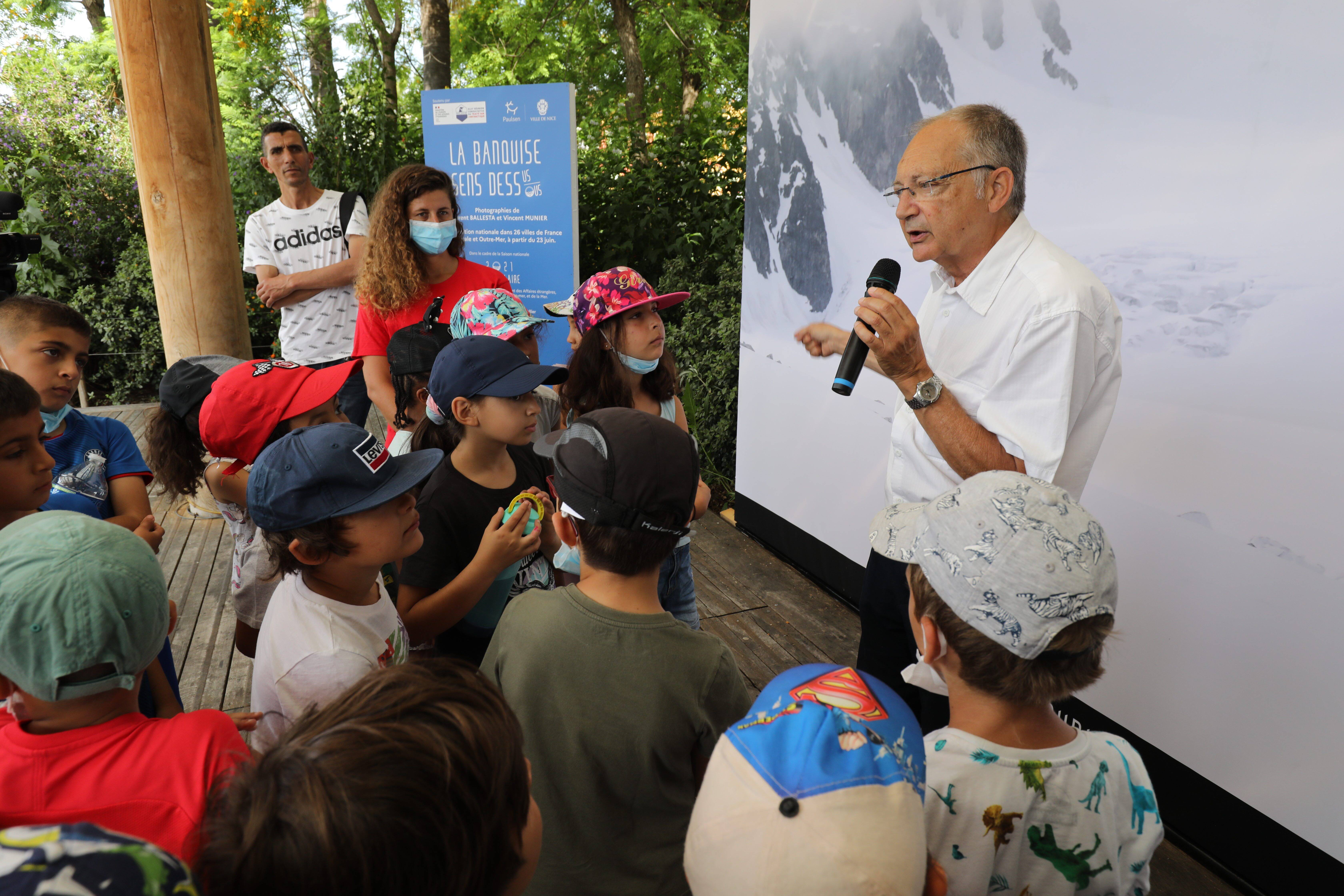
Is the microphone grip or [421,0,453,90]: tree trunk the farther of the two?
[421,0,453,90]: tree trunk

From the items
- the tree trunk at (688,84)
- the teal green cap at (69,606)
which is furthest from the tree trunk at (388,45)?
the teal green cap at (69,606)

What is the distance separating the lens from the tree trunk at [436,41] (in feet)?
30.5

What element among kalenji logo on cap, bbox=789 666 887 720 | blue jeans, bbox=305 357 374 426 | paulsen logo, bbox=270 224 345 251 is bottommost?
blue jeans, bbox=305 357 374 426

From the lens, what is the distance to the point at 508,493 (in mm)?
1874

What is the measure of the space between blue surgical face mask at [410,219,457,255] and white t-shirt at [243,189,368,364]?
0.82 meters

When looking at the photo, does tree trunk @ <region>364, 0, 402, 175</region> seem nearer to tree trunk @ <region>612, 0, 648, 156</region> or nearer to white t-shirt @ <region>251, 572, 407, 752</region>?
tree trunk @ <region>612, 0, 648, 156</region>

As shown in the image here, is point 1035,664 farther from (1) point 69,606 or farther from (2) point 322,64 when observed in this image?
(2) point 322,64

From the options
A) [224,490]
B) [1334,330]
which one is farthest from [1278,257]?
[224,490]

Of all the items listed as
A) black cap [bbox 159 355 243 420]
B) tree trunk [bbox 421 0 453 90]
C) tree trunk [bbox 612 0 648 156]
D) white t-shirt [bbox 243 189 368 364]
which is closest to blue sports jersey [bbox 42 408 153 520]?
black cap [bbox 159 355 243 420]

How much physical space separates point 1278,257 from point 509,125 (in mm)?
4266

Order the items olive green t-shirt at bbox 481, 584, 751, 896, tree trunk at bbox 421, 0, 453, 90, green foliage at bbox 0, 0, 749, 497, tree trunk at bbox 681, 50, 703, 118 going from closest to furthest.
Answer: olive green t-shirt at bbox 481, 584, 751, 896 → green foliage at bbox 0, 0, 749, 497 → tree trunk at bbox 421, 0, 453, 90 → tree trunk at bbox 681, 50, 703, 118

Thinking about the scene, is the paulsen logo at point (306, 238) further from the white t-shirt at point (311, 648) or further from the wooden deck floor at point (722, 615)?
the white t-shirt at point (311, 648)

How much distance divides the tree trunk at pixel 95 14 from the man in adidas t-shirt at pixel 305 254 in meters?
15.5

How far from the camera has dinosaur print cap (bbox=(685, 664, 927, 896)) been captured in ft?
2.26
